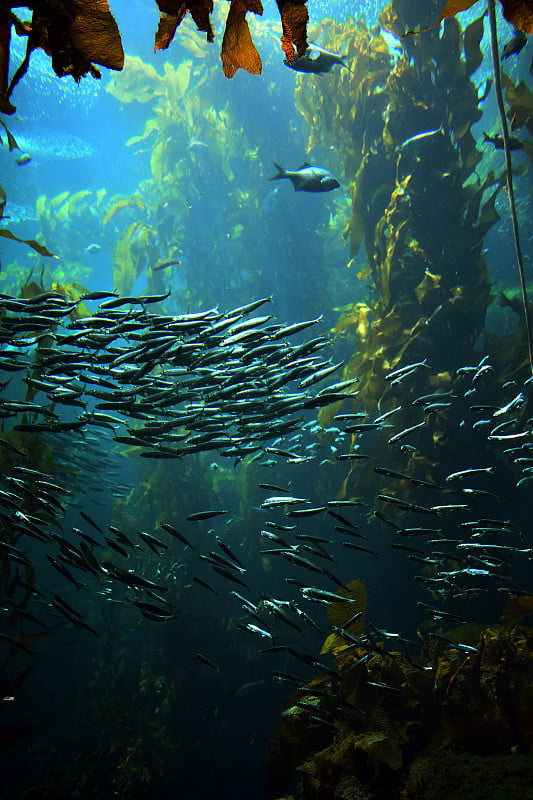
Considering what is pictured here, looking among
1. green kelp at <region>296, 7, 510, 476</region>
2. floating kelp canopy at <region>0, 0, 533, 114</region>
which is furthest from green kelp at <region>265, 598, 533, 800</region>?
green kelp at <region>296, 7, 510, 476</region>

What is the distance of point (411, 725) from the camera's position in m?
4.16

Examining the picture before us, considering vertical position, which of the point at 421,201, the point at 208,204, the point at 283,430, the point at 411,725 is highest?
the point at 208,204

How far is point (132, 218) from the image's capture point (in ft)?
83.3

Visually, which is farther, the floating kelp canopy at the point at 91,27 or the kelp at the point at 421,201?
the kelp at the point at 421,201

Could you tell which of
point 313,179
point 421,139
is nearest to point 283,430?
point 313,179

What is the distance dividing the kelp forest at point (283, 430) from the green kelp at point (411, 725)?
3cm

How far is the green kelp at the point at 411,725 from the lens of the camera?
11.1 ft

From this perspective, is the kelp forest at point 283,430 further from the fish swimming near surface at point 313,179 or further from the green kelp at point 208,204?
the fish swimming near surface at point 313,179

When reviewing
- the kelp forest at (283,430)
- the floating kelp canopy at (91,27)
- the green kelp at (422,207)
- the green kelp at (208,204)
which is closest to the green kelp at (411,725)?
the kelp forest at (283,430)

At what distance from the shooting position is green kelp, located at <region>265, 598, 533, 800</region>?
3391 mm

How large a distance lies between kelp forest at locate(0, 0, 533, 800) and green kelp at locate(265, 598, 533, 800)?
0.03 meters

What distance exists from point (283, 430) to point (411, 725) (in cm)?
350

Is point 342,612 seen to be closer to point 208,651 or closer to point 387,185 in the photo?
point 208,651

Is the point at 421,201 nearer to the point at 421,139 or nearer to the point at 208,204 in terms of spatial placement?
the point at 421,139
